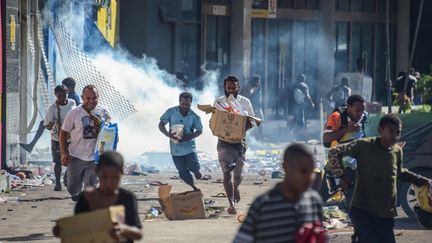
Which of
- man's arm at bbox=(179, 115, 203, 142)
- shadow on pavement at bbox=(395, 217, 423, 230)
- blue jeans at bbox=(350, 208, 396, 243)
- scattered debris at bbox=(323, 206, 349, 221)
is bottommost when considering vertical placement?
shadow on pavement at bbox=(395, 217, 423, 230)

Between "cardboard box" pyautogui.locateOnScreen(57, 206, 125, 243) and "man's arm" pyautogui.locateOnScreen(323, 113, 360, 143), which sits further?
"man's arm" pyautogui.locateOnScreen(323, 113, 360, 143)

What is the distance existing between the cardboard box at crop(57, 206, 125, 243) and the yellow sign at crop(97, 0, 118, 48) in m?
17.6

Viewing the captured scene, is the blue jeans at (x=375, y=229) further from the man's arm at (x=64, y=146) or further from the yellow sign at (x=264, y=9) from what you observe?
the yellow sign at (x=264, y=9)

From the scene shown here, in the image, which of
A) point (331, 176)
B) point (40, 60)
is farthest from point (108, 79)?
point (331, 176)

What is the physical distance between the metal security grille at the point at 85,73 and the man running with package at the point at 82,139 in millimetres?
8631

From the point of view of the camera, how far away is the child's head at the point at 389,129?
8.81 m

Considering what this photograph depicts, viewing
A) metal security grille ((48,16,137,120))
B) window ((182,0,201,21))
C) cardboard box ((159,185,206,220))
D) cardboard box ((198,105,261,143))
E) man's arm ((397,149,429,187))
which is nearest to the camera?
man's arm ((397,149,429,187))

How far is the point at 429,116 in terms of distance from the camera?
1404 centimetres

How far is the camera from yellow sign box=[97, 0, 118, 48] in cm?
2450

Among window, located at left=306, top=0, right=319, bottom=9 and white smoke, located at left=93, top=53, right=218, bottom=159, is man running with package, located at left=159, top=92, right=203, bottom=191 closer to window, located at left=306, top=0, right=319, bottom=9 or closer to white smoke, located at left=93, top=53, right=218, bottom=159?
white smoke, located at left=93, top=53, right=218, bottom=159

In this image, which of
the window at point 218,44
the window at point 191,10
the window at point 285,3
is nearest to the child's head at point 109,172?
the window at point 191,10

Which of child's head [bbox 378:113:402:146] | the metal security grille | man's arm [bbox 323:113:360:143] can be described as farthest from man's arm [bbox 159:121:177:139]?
child's head [bbox 378:113:402:146]

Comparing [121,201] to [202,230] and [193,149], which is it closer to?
[202,230]

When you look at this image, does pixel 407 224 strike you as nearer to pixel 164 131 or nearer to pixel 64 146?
pixel 164 131
